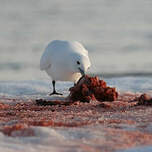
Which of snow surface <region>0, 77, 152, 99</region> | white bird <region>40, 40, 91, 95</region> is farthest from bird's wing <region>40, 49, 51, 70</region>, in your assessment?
snow surface <region>0, 77, 152, 99</region>

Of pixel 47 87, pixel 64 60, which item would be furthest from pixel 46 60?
pixel 47 87

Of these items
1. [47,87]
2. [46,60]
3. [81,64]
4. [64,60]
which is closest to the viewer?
[81,64]

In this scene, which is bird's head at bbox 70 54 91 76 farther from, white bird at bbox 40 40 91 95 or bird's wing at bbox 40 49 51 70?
Answer: bird's wing at bbox 40 49 51 70

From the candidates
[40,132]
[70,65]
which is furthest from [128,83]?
[40,132]

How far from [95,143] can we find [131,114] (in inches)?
75.6

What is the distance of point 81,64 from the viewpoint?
10.6 m

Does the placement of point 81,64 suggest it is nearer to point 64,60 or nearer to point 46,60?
point 64,60

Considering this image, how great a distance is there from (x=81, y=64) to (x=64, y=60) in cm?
58

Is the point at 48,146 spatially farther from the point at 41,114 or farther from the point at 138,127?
the point at 41,114

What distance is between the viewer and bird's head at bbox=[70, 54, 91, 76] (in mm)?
10547

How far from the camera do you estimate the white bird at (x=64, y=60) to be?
35.8 feet

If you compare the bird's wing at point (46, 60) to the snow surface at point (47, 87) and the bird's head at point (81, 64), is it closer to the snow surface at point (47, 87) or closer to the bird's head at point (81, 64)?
the snow surface at point (47, 87)

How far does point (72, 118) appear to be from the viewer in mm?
5500

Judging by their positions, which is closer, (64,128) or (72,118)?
(64,128)
